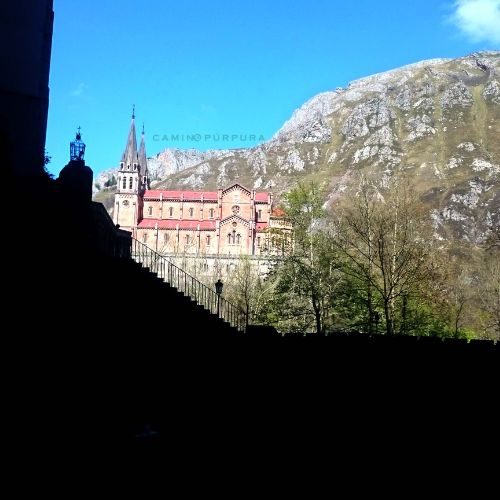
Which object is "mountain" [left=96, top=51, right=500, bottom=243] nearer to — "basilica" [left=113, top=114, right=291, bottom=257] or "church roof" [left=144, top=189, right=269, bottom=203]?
"church roof" [left=144, top=189, right=269, bottom=203]

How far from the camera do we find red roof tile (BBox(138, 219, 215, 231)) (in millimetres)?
74812

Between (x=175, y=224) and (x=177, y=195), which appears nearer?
(x=175, y=224)

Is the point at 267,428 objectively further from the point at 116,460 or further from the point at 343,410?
the point at 116,460

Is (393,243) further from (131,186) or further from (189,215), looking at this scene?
(131,186)

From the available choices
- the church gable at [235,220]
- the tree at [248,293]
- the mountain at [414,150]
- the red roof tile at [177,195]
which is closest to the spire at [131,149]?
the red roof tile at [177,195]

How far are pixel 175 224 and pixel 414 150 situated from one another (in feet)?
345

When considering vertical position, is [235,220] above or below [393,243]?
above

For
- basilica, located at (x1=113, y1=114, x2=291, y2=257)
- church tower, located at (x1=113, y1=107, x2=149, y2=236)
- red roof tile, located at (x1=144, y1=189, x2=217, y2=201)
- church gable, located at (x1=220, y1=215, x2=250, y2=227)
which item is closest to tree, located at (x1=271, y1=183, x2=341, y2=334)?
basilica, located at (x1=113, y1=114, x2=291, y2=257)

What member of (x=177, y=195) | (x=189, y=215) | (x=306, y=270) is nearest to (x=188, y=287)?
(x=306, y=270)

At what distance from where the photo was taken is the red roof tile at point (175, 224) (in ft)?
245

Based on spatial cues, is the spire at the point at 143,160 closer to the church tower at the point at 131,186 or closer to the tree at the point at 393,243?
the church tower at the point at 131,186

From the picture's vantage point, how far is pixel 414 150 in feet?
503

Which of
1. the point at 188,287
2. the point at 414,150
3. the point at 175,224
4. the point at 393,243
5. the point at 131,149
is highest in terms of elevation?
the point at 414,150

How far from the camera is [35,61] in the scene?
1922cm
